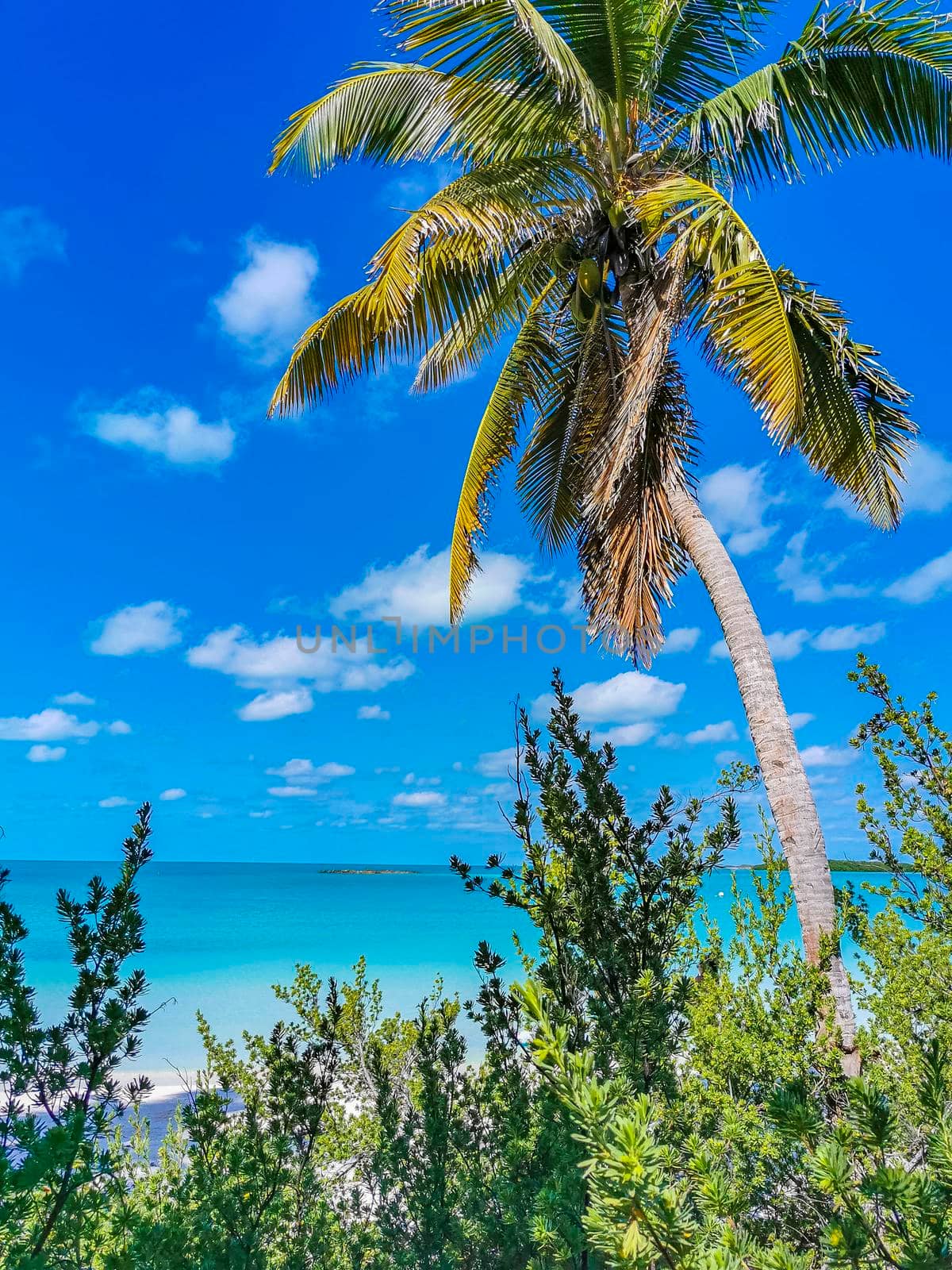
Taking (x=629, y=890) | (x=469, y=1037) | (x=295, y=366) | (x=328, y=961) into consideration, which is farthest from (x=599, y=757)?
(x=328, y=961)

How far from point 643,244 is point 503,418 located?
7.40 ft

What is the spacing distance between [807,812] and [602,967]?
2531mm

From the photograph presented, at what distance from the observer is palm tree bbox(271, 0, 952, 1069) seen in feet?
16.5

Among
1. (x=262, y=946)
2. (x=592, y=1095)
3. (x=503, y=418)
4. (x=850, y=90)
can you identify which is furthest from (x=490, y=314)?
(x=262, y=946)

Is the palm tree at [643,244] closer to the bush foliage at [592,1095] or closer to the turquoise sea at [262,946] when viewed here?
the bush foliage at [592,1095]

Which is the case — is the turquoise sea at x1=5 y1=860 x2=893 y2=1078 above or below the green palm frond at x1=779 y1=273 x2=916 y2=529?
below

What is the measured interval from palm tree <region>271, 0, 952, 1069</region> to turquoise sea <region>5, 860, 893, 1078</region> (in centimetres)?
289

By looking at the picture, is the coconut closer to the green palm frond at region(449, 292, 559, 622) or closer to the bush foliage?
the green palm frond at region(449, 292, 559, 622)

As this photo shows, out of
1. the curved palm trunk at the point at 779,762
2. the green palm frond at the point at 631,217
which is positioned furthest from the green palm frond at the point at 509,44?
the curved palm trunk at the point at 779,762

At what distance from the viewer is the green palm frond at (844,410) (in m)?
5.74

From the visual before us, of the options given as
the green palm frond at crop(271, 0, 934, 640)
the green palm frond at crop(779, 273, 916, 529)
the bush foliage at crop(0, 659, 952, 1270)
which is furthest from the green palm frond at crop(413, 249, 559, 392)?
the bush foliage at crop(0, 659, 952, 1270)

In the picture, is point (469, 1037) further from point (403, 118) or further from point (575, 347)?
point (403, 118)

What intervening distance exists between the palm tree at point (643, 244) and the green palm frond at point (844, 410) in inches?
0.7

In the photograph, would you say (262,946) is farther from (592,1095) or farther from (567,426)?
(592,1095)
